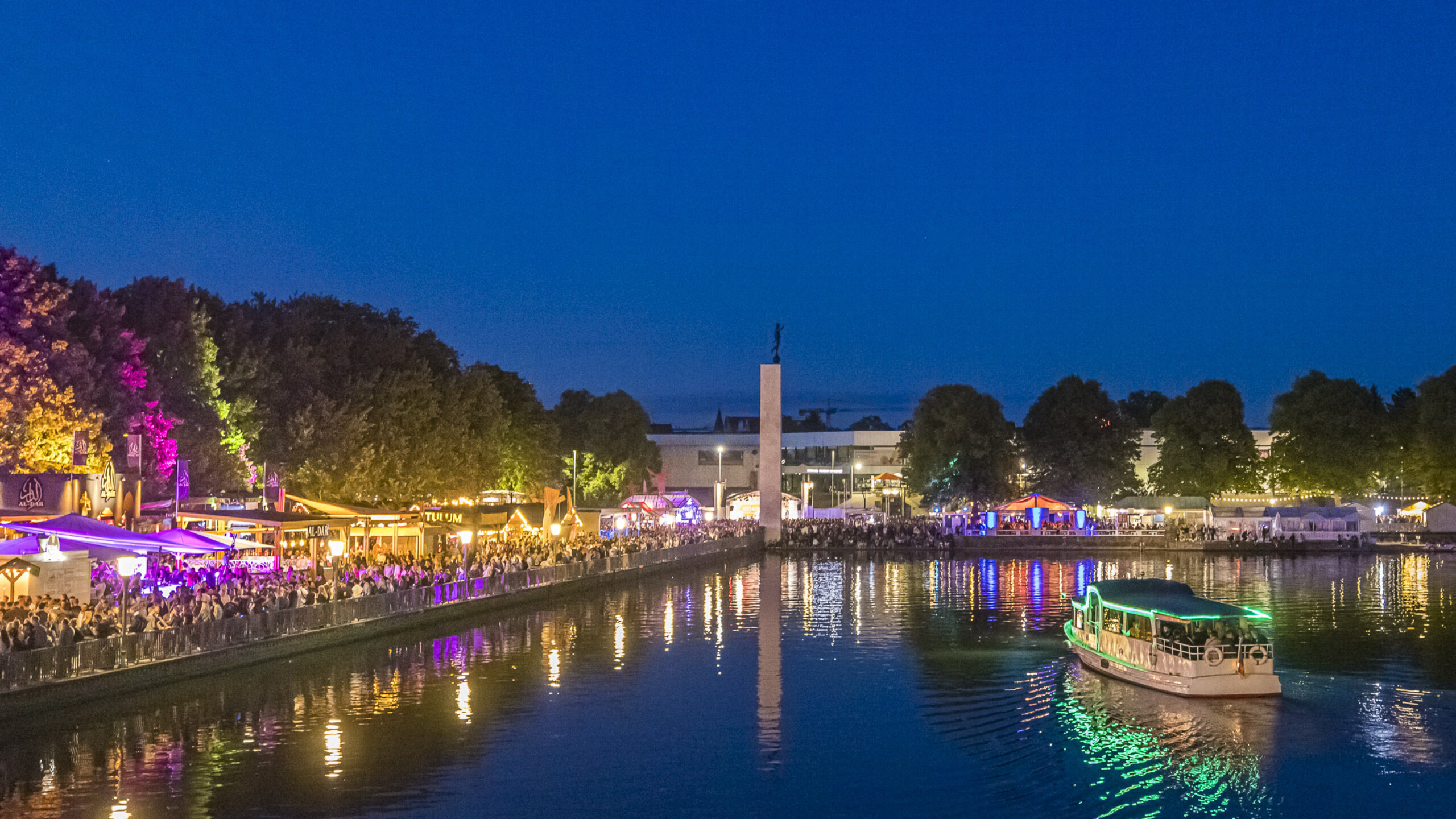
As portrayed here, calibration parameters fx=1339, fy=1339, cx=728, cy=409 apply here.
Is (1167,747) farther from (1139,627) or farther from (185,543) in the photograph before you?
(185,543)

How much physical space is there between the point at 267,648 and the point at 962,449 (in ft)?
261

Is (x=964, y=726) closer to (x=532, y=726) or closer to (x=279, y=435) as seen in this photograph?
(x=532, y=726)

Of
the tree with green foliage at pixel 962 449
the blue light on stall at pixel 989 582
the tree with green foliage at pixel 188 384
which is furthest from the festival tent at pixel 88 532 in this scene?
the tree with green foliage at pixel 962 449

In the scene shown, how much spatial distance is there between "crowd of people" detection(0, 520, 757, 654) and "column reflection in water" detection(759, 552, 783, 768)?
7.80 metres

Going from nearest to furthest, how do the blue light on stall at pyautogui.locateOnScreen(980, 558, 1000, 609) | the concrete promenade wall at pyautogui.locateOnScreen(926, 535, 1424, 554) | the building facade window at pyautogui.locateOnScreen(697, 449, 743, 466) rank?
the blue light on stall at pyautogui.locateOnScreen(980, 558, 1000, 609)
the concrete promenade wall at pyautogui.locateOnScreen(926, 535, 1424, 554)
the building facade window at pyautogui.locateOnScreen(697, 449, 743, 466)

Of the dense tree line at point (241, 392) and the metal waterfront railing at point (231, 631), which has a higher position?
the dense tree line at point (241, 392)

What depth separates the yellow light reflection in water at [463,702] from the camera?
25084 millimetres

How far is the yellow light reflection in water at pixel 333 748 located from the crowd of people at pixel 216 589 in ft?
16.8

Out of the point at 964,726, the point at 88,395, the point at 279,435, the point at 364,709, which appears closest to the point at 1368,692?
the point at 964,726

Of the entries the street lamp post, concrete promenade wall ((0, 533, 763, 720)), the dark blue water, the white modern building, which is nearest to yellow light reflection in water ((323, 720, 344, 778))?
the dark blue water

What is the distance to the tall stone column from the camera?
87875mm

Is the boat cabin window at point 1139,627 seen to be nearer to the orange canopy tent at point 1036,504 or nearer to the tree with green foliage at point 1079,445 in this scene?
the orange canopy tent at point 1036,504

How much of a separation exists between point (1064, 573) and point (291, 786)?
50177mm

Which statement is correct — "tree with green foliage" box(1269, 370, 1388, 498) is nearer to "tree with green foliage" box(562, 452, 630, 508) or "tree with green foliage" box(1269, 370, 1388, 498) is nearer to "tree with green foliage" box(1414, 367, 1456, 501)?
"tree with green foliage" box(1414, 367, 1456, 501)
